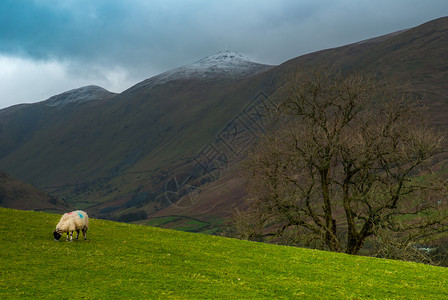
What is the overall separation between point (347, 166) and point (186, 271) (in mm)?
25615

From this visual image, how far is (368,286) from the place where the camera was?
20.1 m

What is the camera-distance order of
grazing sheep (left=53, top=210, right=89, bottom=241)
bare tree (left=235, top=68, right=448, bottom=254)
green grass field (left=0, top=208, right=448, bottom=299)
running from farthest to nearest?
bare tree (left=235, top=68, right=448, bottom=254) < grazing sheep (left=53, top=210, right=89, bottom=241) < green grass field (left=0, top=208, right=448, bottom=299)

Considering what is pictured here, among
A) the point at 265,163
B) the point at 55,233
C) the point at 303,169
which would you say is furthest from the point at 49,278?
the point at 303,169

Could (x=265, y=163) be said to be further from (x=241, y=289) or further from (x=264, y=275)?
(x=241, y=289)

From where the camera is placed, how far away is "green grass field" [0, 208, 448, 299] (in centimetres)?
1766

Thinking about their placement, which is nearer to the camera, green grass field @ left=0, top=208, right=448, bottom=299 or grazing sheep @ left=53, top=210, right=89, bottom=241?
green grass field @ left=0, top=208, right=448, bottom=299

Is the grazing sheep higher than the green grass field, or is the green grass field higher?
the grazing sheep

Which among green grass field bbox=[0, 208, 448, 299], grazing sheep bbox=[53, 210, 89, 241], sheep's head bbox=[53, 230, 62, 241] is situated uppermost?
grazing sheep bbox=[53, 210, 89, 241]

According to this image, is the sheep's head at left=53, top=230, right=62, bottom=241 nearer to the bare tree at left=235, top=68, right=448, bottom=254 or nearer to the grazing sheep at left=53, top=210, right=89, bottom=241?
the grazing sheep at left=53, top=210, right=89, bottom=241

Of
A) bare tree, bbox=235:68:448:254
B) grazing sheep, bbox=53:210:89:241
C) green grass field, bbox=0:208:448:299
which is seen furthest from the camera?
bare tree, bbox=235:68:448:254

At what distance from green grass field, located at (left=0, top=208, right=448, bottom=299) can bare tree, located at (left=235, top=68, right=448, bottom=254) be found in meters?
11.0

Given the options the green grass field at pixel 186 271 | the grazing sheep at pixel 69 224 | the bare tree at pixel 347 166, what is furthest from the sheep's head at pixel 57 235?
the bare tree at pixel 347 166

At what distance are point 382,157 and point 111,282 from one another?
29.1 meters

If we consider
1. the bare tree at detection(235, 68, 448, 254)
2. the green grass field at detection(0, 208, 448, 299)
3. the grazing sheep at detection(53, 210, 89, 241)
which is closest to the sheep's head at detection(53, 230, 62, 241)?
the grazing sheep at detection(53, 210, 89, 241)
